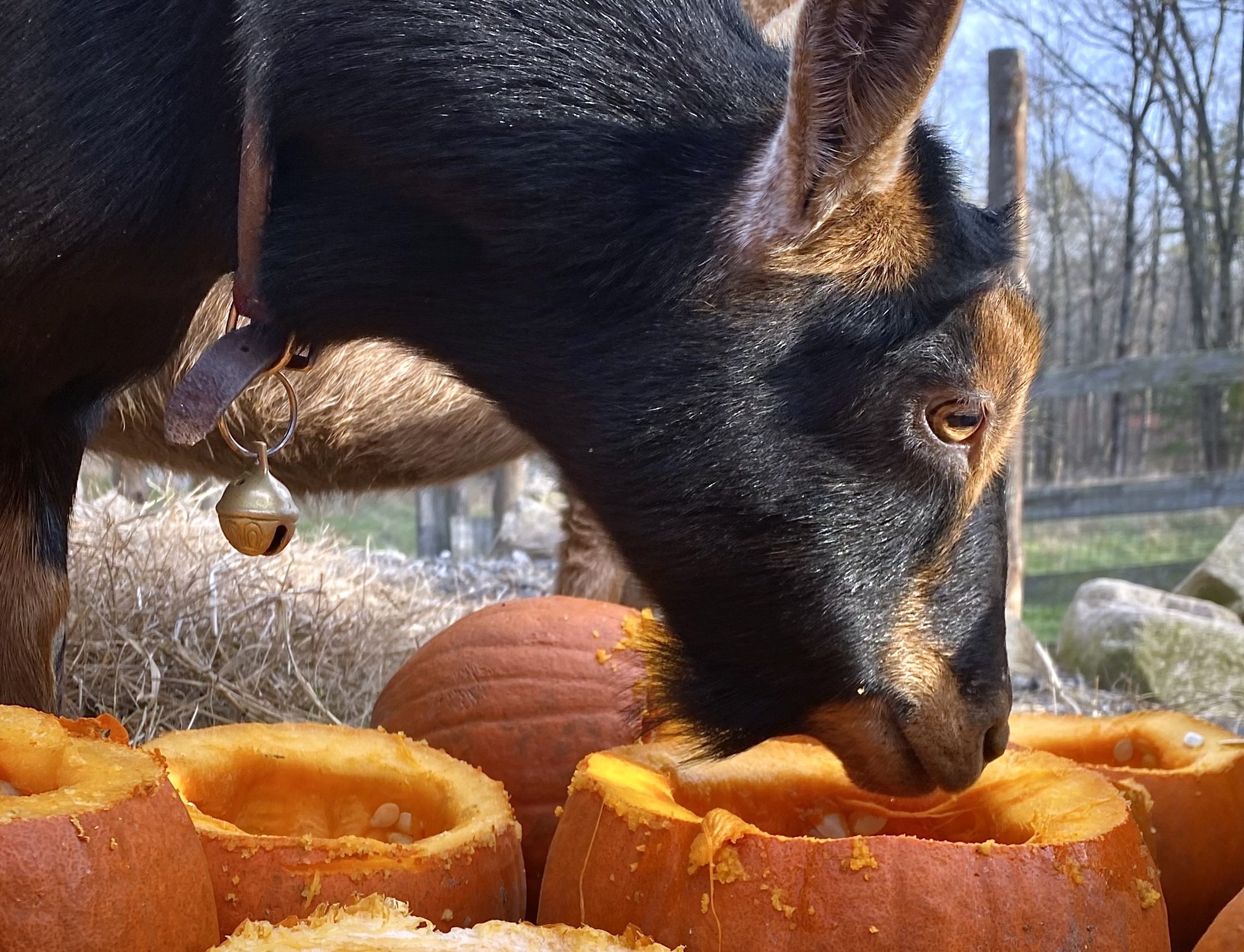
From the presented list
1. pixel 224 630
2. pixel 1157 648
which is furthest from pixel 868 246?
pixel 1157 648

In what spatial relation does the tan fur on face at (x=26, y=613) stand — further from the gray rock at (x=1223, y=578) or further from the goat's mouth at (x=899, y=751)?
the gray rock at (x=1223, y=578)

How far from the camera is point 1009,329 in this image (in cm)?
199

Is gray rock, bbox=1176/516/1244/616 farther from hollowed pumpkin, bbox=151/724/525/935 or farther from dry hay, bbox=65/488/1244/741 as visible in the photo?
hollowed pumpkin, bbox=151/724/525/935

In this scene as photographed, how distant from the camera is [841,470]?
1888 millimetres

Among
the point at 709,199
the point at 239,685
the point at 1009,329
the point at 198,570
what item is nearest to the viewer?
the point at 709,199

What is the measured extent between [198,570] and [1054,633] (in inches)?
284

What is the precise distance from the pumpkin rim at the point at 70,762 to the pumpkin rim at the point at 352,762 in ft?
0.79

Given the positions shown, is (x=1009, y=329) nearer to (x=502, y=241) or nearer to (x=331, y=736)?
(x=502, y=241)

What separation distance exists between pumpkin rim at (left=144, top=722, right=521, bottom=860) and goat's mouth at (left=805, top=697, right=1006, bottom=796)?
535 mm

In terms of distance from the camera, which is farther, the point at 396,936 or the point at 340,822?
the point at 340,822

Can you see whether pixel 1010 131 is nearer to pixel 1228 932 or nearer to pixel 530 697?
pixel 530 697

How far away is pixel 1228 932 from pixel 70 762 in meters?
1.37

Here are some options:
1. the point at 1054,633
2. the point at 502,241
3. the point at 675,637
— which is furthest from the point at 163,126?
the point at 1054,633

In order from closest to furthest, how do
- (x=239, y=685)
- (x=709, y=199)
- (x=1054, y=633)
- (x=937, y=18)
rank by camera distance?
(x=937, y=18)
(x=709, y=199)
(x=239, y=685)
(x=1054, y=633)
